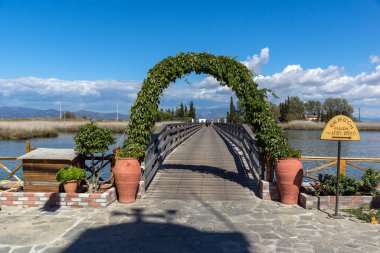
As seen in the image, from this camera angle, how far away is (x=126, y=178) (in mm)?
6402

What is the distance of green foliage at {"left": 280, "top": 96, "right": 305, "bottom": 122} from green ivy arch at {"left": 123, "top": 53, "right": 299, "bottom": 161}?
8842cm

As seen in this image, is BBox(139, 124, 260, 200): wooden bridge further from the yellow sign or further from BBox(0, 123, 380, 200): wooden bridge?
the yellow sign

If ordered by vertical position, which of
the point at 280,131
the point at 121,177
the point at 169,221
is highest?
the point at 280,131

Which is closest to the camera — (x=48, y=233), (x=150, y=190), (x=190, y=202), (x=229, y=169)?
(x=48, y=233)

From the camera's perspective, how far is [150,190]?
294 inches

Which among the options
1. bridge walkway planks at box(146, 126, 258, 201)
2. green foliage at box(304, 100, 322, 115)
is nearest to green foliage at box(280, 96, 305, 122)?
green foliage at box(304, 100, 322, 115)

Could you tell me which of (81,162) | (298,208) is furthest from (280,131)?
(81,162)

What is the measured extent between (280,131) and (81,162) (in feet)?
14.1

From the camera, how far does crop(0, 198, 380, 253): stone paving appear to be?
4199mm

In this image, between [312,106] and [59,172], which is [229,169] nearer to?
[59,172]

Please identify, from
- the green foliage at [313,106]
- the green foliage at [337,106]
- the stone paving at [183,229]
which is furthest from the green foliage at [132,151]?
the green foliage at [313,106]

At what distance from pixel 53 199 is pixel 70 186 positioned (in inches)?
14.4

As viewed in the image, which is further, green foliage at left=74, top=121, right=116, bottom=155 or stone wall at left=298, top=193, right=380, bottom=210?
green foliage at left=74, top=121, right=116, bottom=155

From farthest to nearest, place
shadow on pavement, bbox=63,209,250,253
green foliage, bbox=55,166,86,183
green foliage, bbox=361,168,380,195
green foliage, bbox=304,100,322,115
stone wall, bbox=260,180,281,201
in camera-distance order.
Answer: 1. green foliage, bbox=304,100,322,115
2. stone wall, bbox=260,180,281,201
3. green foliage, bbox=361,168,380,195
4. green foliage, bbox=55,166,86,183
5. shadow on pavement, bbox=63,209,250,253
